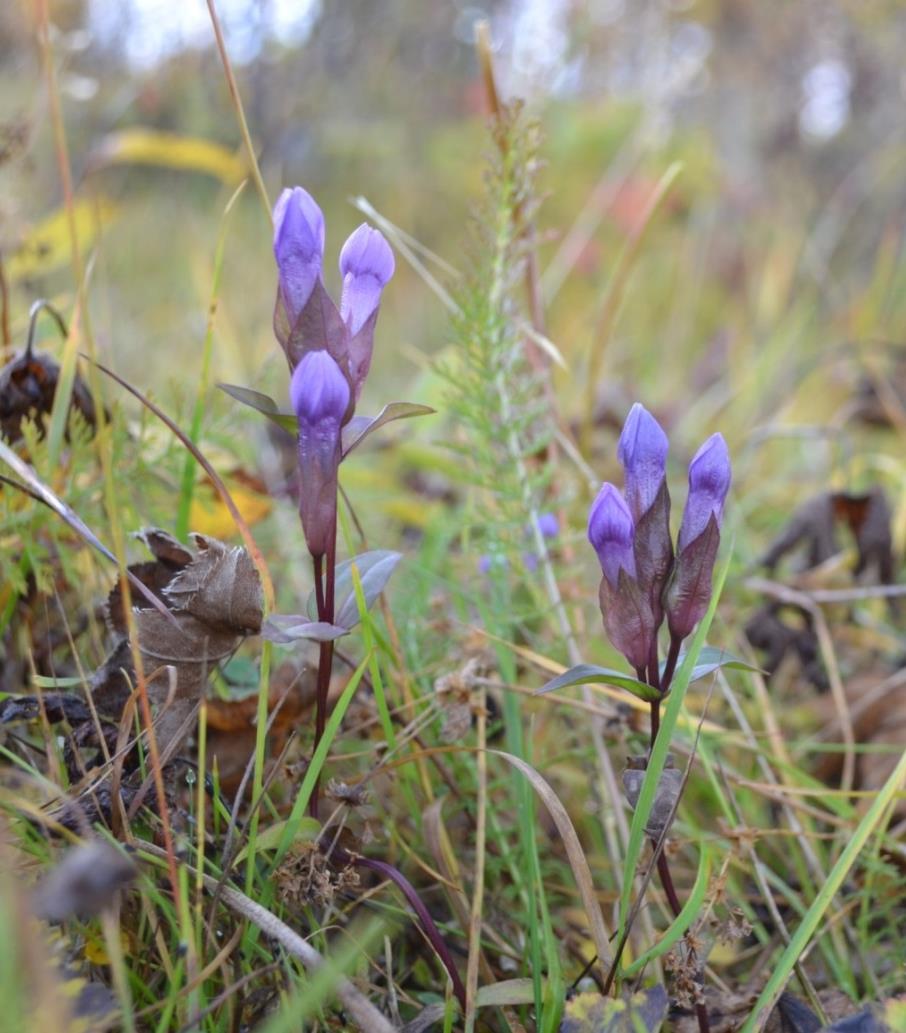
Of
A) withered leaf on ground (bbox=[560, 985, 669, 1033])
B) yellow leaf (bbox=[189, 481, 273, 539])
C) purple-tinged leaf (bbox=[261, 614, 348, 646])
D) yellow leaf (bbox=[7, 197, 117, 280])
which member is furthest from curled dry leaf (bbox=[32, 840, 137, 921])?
yellow leaf (bbox=[7, 197, 117, 280])

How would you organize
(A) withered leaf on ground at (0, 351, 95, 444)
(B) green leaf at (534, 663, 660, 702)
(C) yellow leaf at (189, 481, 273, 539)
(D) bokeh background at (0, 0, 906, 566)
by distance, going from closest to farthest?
(B) green leaf at (534, 663, 660, 702)
(A) withered leaf on ground at (0, 351, 95, 444)
(C) yellow leaf at (189, 481, 273, 539)
(D) bokeh background at (0, 0, 906, 566)

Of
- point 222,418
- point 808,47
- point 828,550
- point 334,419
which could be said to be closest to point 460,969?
point 334,419

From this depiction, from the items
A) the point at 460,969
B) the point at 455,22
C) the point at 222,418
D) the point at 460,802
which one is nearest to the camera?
the point at 460,969

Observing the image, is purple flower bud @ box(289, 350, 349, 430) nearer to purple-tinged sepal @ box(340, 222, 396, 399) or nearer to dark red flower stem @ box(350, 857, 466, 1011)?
purple-tinged sepal @ box(340, 222, 396, 399)

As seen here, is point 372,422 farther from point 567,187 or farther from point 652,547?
point 567,187

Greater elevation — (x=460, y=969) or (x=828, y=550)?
(x=828, y=550)

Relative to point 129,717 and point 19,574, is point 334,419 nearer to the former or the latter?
point 129,717

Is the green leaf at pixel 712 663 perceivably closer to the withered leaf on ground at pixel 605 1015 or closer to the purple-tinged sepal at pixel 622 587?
the purple-tinged sepal at pixel 622 587
